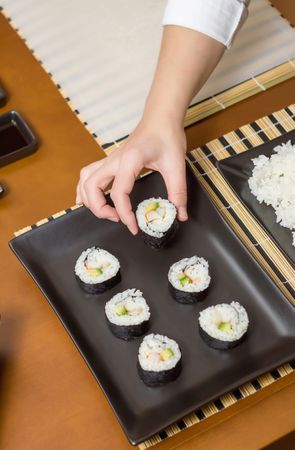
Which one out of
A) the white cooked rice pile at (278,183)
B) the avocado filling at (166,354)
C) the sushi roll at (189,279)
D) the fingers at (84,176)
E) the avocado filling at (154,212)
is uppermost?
the fingers at (84,176)

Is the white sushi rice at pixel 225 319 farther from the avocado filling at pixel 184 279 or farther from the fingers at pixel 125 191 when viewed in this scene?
the fingers at pixel 125 191

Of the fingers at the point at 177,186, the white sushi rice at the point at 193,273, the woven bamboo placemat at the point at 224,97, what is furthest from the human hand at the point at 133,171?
the woven bamboo placemat at the point at 224,97

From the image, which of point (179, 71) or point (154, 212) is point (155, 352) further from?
point (179, 71)

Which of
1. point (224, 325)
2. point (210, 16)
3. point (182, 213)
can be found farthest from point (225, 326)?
point (210, 16)

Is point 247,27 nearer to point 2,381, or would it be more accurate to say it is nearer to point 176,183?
point 176,183

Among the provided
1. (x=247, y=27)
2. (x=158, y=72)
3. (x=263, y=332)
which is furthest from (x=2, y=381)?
(x=247, y=27)
